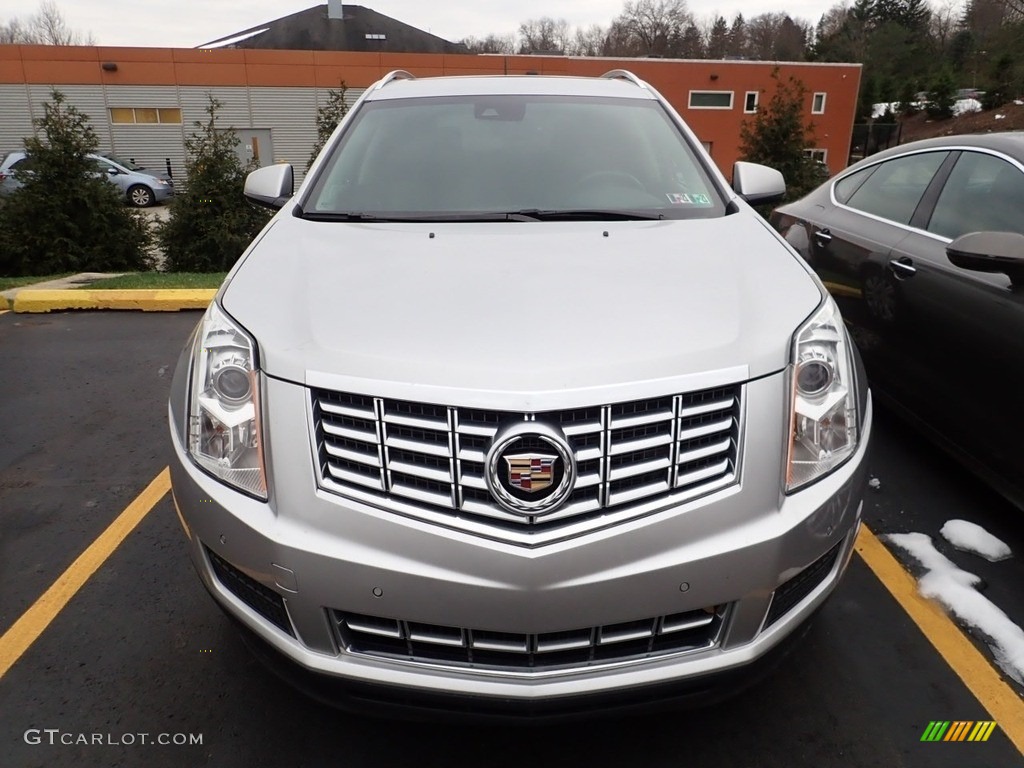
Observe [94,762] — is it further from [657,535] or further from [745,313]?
[745,313]

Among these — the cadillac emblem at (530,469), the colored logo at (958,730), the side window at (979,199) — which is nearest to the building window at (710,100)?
the side window at (979,199)

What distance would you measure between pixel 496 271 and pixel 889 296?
2284 mm

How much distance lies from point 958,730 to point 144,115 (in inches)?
1496

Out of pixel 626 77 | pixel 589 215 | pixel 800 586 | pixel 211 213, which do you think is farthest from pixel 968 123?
pixel 800 586

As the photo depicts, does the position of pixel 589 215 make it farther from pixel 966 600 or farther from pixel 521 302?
pixel 966 600

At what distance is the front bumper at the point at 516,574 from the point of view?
1634mm

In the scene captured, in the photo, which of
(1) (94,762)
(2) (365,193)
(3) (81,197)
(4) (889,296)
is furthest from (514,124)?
(3) (81,197)

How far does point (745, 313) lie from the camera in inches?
75.2

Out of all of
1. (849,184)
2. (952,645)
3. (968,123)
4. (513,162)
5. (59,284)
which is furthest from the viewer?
(968,123)

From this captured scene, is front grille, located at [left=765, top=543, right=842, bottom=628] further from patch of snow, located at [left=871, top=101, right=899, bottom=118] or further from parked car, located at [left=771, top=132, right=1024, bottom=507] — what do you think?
patch of snow, located at [left=871, top=101, right=899, bottom=118]

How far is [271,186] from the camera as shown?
10.7ft

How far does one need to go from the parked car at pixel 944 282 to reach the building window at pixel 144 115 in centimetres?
3541

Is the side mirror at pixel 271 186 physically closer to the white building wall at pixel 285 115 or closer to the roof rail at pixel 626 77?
the roof rail at pixel 626 77

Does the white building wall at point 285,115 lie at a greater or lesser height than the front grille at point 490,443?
greater
